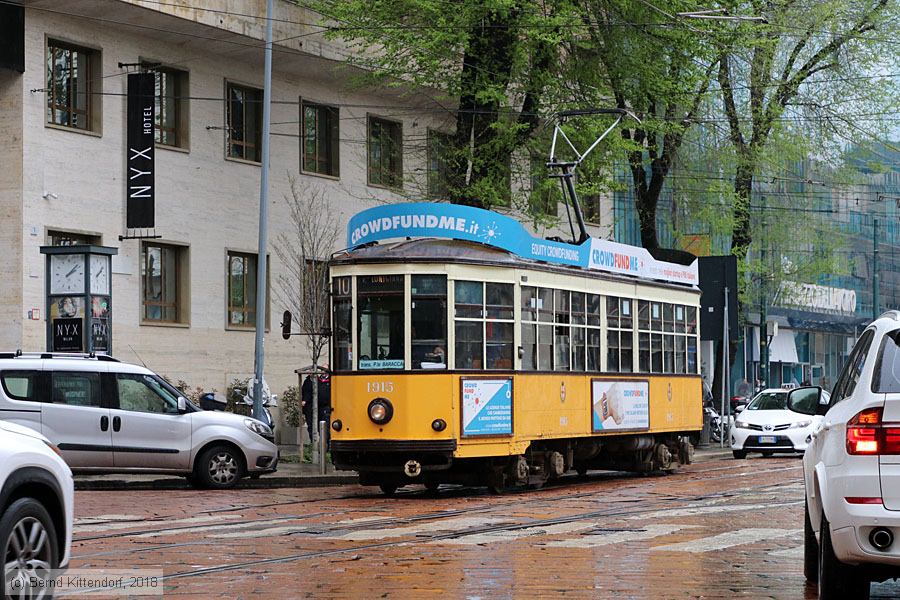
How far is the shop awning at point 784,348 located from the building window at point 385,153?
111 ft

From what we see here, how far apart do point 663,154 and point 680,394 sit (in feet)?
34.4

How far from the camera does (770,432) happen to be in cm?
3152

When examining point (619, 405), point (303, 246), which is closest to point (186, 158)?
point (303, 246)

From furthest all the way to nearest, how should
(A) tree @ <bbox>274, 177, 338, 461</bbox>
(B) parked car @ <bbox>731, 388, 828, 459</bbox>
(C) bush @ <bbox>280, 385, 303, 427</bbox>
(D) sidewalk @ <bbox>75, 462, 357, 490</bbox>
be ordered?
1. (C) bush @ <bbox>280, 385, 303, 427</bbox>
2. (A) tree @ <bbox>274, 177, 338, 461</bbox>
3. (B) parked car @ <bbox>731, 388, 828, 459</bbox>
4. (D) sidewalk @ <bbox>75, 462, 357, 490</bbox>

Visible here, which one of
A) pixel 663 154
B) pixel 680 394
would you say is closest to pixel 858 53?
pixel 663 154

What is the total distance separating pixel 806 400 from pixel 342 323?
10.5 m

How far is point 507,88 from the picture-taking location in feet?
97.7

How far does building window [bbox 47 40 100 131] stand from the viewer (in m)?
28.5

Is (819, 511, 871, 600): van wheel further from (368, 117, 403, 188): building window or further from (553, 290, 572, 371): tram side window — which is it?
(368, 117, 403, 188): building window

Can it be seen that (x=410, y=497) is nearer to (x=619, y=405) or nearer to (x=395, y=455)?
A: (x=395, y=455)

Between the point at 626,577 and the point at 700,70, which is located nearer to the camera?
the point at 626,577

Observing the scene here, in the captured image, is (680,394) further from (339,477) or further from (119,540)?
(119,540)

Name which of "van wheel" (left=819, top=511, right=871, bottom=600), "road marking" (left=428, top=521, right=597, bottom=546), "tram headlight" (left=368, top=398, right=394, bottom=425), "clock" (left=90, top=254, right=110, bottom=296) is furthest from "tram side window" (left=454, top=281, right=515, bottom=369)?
"van wheel" (left=819, top=511, right=871, bottom=600)

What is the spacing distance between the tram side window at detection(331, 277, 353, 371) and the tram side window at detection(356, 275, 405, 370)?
14cm
